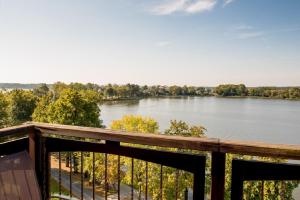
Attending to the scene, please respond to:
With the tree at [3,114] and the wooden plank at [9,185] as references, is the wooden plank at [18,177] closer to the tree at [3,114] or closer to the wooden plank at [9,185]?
the wooden plank at [9,185]

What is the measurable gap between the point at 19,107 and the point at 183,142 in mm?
33308

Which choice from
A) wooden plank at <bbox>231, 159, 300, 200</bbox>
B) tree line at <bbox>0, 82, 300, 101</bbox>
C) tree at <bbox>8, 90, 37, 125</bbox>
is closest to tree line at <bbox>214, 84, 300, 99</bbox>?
tree line at <bbox>0, 82, 300, 101</bbox>

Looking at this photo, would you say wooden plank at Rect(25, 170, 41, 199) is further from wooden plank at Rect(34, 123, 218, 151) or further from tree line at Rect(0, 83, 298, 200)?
tree line at Rect(0, 83, 298, 200)

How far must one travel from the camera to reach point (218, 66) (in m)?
61.4

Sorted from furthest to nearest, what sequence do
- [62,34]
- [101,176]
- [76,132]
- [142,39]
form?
[142,39] < [62,34] < [101,176] < [76,132]

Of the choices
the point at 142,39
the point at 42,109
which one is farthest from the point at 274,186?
the point at 142,39

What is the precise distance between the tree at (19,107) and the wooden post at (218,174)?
32149 millimetres

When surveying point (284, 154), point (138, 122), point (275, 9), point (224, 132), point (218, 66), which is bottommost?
point (224, 132)

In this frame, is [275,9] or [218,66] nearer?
[275,9]

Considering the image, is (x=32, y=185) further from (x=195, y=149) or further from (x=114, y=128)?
(x=114, y=128)

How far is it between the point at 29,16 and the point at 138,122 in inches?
Result: 478

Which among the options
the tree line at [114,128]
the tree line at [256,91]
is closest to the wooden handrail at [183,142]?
the tree line at [114,128]

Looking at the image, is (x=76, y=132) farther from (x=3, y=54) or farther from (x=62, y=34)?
(x=3, y=54)

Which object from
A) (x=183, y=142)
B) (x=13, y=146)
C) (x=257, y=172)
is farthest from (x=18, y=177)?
(x=257, y=172)
